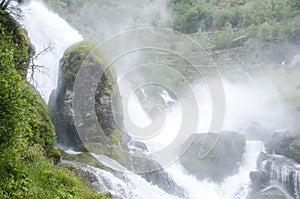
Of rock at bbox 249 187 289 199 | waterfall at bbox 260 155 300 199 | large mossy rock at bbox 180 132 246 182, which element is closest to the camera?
rock at bbox 249 187 289 199

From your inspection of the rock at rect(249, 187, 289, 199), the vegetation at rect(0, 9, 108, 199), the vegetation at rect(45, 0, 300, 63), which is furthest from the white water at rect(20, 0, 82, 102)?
the vegetation at rect(45, 0, 300, 63)

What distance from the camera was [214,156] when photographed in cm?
Answer: 3628

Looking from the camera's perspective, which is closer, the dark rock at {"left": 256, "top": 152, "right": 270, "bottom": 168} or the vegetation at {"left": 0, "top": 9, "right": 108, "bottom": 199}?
the vegetation at {"left": 0, "top": 9, "right": 108, "bottom": 199}

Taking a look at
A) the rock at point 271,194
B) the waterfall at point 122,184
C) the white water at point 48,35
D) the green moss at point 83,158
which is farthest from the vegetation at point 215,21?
the green moss at point 83,158

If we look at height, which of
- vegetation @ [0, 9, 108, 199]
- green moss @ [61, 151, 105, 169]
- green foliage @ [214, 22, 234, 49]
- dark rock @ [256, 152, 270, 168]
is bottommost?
vegetation @ [0, 9, 108, 199]

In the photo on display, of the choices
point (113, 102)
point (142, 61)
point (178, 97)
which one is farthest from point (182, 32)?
point (113, 102)

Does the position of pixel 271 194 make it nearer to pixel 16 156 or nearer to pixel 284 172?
pixel 284 172

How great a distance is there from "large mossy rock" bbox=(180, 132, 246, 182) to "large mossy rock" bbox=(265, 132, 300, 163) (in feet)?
9.69

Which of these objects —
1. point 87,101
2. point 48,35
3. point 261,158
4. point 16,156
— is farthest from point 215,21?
point 16,156

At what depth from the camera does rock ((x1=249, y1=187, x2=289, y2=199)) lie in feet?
102

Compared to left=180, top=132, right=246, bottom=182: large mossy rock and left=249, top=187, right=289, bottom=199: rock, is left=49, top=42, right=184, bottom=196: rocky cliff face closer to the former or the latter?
left=180, top=132, right=246, bottom=182: large mossy rock

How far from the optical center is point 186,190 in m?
26.8

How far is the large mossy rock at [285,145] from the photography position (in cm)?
3641

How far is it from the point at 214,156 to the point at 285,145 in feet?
25.2
